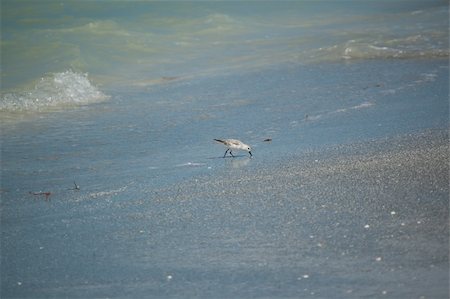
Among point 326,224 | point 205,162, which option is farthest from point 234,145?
point 326,224

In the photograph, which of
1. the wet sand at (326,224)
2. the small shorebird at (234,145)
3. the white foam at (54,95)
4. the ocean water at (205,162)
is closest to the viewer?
the wet sand at (326,224)

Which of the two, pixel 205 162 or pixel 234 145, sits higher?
pixel 234 145

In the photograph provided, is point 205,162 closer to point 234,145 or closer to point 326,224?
point 234,145

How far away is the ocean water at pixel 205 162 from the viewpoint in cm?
476

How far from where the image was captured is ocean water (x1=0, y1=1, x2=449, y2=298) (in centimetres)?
476

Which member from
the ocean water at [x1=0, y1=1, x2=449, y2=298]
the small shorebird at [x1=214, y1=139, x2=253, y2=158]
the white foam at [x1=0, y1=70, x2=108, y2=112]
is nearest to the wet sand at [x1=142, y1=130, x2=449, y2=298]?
the ocean water at [x1=0, y1=1, x2=449, y2=298]

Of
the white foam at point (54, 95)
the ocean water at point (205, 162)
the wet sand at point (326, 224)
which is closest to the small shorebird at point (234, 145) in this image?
the ocean water at point (205, 162)

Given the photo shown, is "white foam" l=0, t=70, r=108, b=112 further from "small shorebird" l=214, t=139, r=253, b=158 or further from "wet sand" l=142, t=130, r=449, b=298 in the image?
"wet sand" l=142, t=130, r=449, b=298

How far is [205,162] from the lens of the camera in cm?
764

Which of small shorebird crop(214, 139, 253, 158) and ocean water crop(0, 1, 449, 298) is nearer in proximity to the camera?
ocean water crop(0, 1, 449, 298)

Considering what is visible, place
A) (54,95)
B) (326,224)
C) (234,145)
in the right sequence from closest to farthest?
(326,224) → (234,145) → (54,95)

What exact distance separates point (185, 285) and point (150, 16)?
2173 cm

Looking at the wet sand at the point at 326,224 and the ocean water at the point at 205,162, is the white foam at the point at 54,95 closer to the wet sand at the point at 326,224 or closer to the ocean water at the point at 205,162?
the ocean water at the point at 205,162

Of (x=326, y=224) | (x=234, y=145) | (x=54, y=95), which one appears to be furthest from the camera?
(x=54, y=95)
